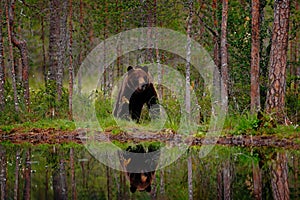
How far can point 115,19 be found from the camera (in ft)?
74.3

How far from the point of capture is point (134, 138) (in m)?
14.8

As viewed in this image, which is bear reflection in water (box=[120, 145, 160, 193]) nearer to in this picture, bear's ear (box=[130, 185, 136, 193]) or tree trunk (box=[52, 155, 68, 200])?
bear's ear (box=[130, 185, 136, 193])

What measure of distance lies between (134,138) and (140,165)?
3602mm

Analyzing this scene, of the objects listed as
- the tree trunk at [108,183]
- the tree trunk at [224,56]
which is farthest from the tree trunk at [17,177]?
the tree trunk at [224,56]

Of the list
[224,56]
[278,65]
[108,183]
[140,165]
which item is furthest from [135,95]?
[108,183]

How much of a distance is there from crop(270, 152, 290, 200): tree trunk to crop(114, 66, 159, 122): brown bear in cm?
608

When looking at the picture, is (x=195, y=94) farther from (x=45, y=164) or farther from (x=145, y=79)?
(x=45, y=164)

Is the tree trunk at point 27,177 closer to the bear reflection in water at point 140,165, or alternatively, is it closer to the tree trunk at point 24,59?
the bear reflection in water at point 140,165

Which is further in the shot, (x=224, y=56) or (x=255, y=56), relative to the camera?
(x=224, y=56)

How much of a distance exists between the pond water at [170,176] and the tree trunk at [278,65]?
1.93 meters

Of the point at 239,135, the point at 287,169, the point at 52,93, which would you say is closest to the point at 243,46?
the point at 239,135

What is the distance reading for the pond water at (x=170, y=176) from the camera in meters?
7.82

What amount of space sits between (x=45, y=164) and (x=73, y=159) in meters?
0.86

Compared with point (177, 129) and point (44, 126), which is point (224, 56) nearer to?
point (177, 129)
